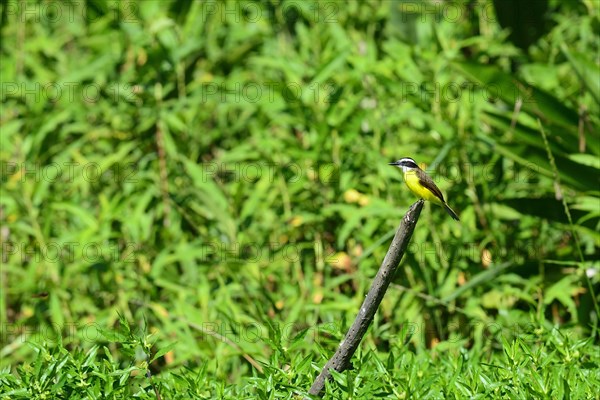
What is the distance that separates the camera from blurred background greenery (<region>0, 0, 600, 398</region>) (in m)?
3.66

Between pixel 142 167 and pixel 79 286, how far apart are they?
2.29ft

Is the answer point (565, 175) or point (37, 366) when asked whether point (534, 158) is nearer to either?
point (565, 175)

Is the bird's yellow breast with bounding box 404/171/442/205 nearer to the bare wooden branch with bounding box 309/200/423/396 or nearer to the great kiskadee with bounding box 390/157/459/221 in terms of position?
the great kiskadee with bounding box 390/157/459/221

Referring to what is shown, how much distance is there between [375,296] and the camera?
2.26m

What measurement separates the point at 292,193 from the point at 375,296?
2.00 metres

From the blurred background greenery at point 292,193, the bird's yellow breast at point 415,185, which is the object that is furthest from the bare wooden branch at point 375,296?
the blurred background greenery at point 292,193

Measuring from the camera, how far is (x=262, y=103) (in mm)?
4227

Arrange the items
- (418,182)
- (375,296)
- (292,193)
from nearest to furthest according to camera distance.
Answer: (375,296) < (418,182) < (292,193)

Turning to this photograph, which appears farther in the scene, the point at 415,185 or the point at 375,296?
the point at 415,185

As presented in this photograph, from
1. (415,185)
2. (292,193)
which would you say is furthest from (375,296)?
(292,193)

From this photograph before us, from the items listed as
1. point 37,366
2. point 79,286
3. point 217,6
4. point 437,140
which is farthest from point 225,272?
point 217,6

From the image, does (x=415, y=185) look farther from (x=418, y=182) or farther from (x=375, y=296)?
(x=375, y=296)

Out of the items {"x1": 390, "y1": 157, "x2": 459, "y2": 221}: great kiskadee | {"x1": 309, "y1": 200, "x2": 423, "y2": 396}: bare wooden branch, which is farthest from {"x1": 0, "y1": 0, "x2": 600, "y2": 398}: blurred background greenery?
{"x1": 309, "y1": 200, "x2": 423, "y2": 396}: bare wooden branch

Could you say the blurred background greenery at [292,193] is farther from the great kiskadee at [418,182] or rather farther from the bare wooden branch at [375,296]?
the bare wooden branch at [375,296]
